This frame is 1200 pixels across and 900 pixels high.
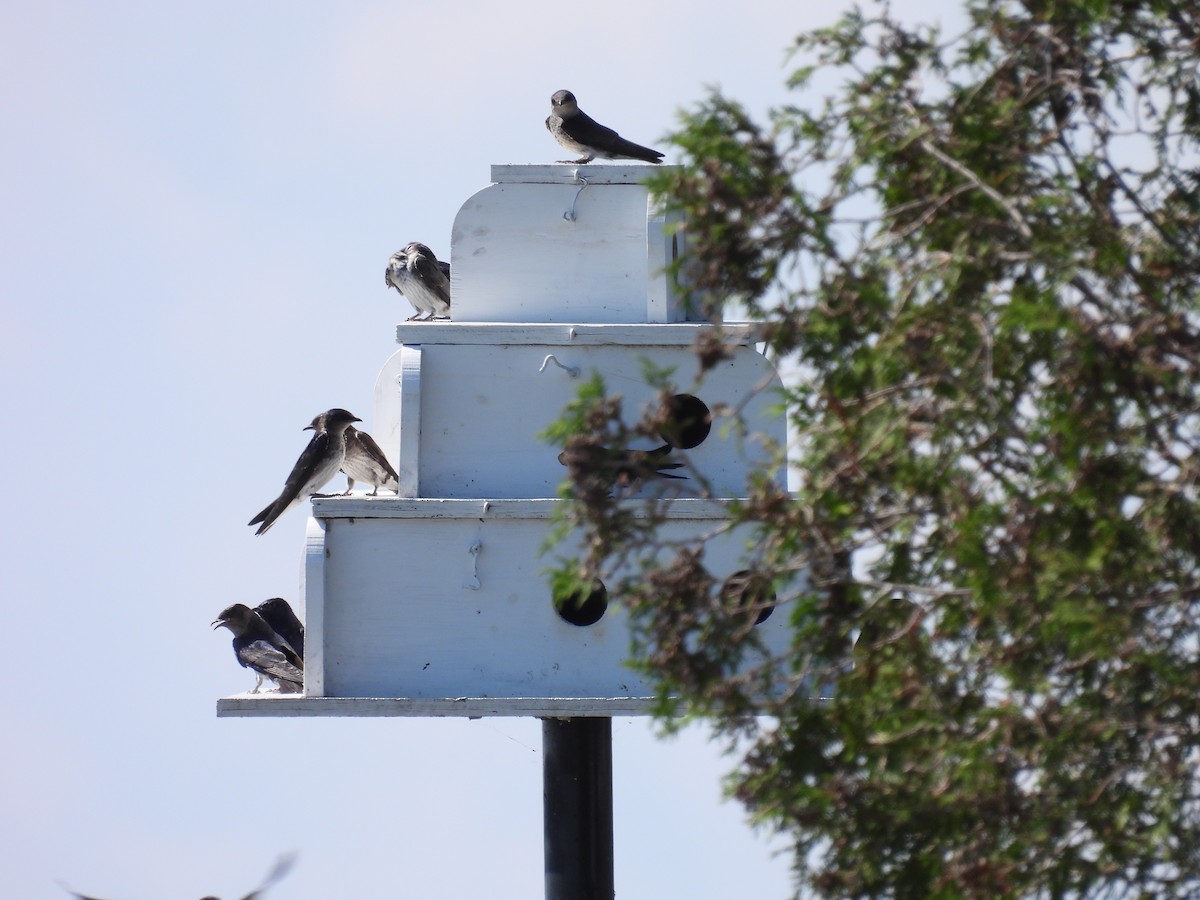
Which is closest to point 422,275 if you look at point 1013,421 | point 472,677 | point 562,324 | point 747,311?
point 562,324

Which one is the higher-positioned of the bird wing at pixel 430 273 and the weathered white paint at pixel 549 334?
the bird wing at pixel 430 273

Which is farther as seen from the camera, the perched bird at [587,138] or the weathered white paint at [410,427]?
the perched bird at [587,138]

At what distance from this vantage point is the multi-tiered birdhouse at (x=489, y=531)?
7262 millimetres

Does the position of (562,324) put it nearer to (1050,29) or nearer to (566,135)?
(566,135)

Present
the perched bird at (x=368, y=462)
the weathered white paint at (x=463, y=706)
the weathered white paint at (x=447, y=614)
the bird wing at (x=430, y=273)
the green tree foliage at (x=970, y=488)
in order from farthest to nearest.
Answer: the bird wing at (x=430, y=273) < the perched bird at (x=368, y=462) < the weathered white paint at (x=447, y=614) < the weathered white paint at (x=463, y=706) < the green tree foliage at (x=970, y=488)

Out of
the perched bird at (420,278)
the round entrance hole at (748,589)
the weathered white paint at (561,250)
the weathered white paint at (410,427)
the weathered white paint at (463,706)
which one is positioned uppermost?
the perched bird at (420,278)

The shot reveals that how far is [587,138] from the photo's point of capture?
8516 mm

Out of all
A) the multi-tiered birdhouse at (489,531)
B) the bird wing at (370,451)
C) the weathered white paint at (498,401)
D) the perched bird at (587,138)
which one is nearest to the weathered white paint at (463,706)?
the multi-tiered birdhouse at (489,531)

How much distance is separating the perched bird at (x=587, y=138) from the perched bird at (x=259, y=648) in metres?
2.67

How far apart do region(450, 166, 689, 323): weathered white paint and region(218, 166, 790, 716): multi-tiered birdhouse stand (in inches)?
1.7

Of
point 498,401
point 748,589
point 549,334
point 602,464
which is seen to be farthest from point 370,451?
point 602,464

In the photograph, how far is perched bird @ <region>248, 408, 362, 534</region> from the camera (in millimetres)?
8484

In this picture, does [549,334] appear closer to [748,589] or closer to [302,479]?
[302,479]

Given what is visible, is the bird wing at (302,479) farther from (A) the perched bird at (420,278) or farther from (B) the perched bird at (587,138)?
(B) the perched bird at (587,138)
